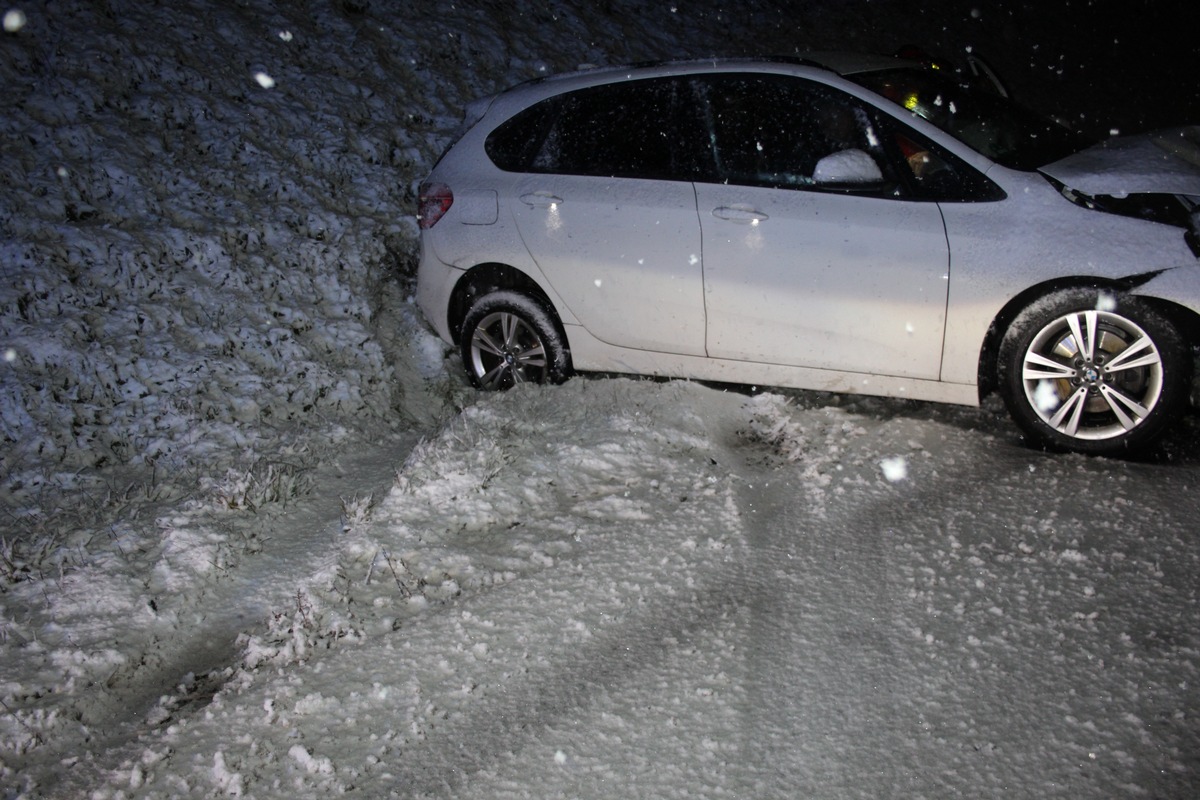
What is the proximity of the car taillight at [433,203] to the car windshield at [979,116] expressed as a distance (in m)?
2.42

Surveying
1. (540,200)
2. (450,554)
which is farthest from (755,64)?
(450,554)

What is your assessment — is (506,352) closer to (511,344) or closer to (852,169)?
(511,344)

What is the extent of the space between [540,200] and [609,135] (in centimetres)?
53

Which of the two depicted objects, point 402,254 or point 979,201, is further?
point 402,254

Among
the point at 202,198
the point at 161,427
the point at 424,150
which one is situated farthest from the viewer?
the point at 424,150

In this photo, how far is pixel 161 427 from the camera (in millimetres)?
4980

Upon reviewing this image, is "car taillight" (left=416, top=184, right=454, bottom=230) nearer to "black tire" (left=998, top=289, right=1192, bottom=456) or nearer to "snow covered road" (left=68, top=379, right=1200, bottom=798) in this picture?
"snow covered road" (left=68, top=379, right=1200, bottom=798)

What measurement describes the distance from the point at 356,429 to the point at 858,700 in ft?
10.8

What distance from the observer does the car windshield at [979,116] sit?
4.74 m

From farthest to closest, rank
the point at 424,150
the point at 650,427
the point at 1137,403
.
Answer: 1. the point at 424,150
2. the point at 650,427
3. the point at 1137,403

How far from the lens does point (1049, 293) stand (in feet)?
13.4

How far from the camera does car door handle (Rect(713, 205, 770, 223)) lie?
4512 millimetres

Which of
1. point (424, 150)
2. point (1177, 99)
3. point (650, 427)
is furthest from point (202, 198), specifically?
point (1177, 99)

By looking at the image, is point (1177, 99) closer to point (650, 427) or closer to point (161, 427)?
point (650, 427)
